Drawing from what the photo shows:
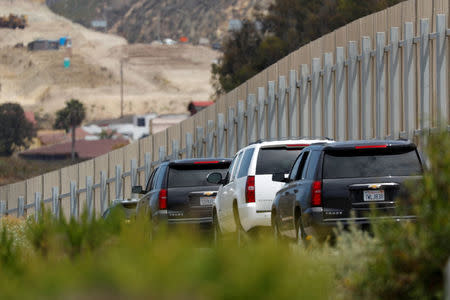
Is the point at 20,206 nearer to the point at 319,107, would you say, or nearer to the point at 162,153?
the point at 162,153

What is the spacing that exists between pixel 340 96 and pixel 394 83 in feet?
9.42

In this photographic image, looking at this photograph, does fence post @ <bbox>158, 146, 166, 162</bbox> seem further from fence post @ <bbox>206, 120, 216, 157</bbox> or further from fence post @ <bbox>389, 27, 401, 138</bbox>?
fence post @ <bbox>389, 27, 401, 138</bbox>

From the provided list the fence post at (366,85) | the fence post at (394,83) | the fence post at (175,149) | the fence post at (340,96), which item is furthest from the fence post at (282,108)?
the fence post at (175,149)

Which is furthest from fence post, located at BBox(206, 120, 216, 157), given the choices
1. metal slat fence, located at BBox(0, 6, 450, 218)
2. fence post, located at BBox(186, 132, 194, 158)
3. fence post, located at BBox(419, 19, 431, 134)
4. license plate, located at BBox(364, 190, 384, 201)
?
license plate, located at BBox(364, 190, 384, 201)

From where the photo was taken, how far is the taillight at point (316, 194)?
1380cm

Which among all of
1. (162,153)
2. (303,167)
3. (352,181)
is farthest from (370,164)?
(162,153)

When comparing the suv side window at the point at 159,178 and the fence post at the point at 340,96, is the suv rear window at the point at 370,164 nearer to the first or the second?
the suv side window at the point at 159,178

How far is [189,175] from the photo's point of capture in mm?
20297

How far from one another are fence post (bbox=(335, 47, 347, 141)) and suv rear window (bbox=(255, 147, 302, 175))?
8.43 m

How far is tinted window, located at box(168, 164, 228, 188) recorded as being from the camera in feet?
66.1

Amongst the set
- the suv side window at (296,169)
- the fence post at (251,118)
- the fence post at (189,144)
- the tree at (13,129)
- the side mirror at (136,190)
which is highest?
the tree at (13,129)

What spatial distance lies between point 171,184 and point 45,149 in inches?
5503

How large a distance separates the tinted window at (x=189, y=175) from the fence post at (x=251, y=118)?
12.1 meters

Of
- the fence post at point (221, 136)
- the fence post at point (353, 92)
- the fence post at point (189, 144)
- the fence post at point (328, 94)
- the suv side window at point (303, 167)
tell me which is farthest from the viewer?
the fence post at point (189, 144)
